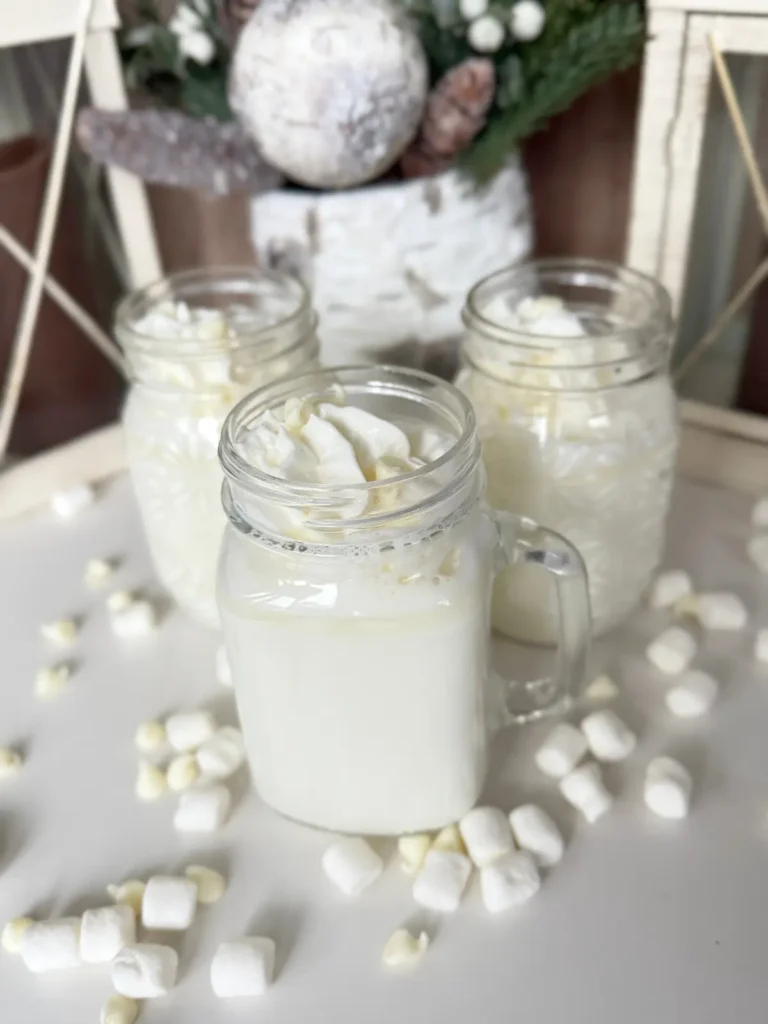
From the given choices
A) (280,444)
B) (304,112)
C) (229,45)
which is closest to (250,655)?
(280,444)

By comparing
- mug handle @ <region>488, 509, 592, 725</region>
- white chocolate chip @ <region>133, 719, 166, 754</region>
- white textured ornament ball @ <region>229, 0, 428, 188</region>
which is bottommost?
white chocolate chip @ <region>133, 719, 166, 754</region>

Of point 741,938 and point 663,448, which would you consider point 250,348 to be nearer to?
point 663,448

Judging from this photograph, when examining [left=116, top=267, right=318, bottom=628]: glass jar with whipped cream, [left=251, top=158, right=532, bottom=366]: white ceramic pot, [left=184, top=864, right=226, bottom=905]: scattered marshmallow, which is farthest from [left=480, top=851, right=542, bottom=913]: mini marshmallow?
[left=251, top=158, right=532, bottom=366]: white ceramic pot

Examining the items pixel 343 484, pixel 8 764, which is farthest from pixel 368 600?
pixel 8 764

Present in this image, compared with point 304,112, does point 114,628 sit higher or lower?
lower

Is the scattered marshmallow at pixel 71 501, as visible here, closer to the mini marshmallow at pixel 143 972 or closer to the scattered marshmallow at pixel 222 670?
the scattered marshmallow at pixel 222 670

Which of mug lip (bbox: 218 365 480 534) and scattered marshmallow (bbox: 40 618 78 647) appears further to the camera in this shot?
scattered marshmallow (bbox: 40 618 78 647)

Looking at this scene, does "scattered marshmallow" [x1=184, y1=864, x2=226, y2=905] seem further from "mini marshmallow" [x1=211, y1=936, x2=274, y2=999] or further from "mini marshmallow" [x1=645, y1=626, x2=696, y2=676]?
"mini marshmallow" [x1=645, y1=626, x2=696, y2=676]
